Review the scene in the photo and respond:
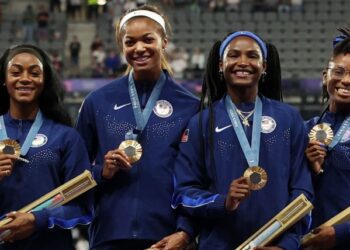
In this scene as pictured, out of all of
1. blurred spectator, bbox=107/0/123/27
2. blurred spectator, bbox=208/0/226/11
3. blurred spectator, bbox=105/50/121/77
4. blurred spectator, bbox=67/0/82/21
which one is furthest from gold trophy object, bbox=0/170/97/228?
blurred spectator, bbox=67/0/82/21

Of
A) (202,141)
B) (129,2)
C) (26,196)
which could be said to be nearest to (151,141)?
(202,141)

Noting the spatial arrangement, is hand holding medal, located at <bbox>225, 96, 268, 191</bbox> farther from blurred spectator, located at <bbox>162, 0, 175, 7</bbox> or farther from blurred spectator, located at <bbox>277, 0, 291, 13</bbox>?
blurred spectator, located at <bbox>162, 0, 175, 7</bbox>

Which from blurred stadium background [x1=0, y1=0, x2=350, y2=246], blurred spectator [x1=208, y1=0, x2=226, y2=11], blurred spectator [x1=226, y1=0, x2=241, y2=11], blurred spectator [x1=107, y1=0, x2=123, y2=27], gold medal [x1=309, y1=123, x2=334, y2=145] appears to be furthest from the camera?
blurred spectator [x1=208, y1=0, x2=226, y2=11]

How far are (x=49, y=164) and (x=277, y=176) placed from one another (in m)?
0.99

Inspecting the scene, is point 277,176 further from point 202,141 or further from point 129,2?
point 129,2

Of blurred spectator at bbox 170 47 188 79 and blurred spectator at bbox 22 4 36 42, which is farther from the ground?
blurred spectator at bbox 22 4 36 42

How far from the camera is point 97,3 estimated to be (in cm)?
1881

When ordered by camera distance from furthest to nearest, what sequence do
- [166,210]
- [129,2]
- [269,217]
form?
[129,2] < [166,210] < [269,217]

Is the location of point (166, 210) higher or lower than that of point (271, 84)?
lower

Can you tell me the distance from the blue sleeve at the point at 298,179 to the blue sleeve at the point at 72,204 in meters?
0.87

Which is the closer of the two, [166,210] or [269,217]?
[269,217]

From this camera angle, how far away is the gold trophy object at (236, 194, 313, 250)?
3.86m

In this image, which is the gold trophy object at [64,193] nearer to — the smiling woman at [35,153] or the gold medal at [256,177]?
the smiling woman at [35,153]

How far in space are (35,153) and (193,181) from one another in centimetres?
70
